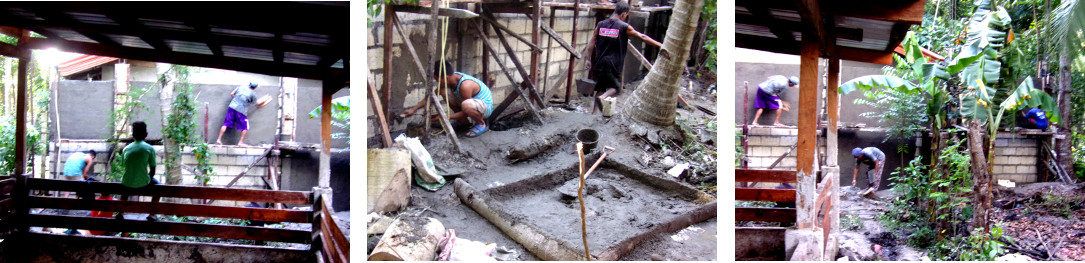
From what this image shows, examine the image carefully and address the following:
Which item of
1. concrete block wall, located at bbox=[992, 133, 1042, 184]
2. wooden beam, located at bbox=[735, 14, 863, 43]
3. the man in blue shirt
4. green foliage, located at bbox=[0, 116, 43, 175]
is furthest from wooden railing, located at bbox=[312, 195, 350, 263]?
the man in blue shirt

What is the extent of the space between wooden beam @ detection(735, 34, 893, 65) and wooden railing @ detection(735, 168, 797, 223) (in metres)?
0.69

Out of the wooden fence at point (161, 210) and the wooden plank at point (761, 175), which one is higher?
the wooden plank at point (761, 175)

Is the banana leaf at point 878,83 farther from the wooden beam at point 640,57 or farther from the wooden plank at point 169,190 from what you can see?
the wooden plank at point 169,190

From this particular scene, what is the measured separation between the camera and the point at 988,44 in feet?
15.2

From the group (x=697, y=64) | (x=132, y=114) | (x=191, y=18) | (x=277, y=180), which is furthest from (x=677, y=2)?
(x=132, y=114)

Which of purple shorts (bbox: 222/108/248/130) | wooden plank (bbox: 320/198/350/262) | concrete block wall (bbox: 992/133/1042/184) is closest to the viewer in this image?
wooden plank (bbox: 320/198/350/262)

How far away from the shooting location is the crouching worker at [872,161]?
21.3 ft

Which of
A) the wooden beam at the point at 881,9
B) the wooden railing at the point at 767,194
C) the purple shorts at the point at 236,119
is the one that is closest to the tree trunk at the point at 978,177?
the wooden railing at the point at 767,194

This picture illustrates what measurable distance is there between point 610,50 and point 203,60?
204 centimetres

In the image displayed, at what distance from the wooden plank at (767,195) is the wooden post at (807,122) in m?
0.25

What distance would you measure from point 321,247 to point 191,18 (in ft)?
4.79

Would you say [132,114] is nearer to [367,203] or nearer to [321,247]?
[321,247]

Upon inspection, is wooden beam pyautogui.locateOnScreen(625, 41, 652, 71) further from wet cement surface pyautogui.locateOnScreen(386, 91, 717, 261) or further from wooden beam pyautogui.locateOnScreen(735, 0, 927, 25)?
wooden beam pyautogui.locateOnScreen(735, 0, 927, 25)

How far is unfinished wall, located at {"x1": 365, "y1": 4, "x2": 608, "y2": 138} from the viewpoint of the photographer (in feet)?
11.8
